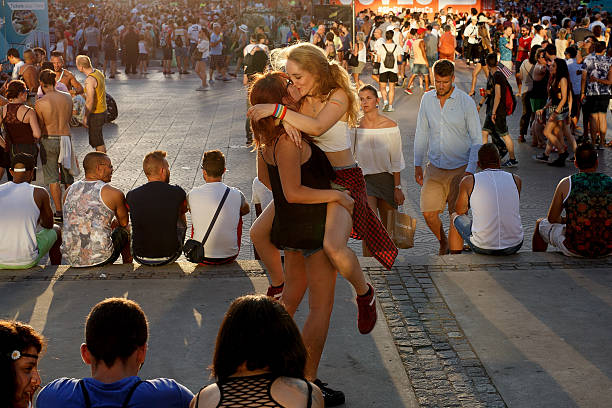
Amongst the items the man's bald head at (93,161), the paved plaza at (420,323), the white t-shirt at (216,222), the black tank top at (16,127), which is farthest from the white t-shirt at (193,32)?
the white t-shirt at (216,222)

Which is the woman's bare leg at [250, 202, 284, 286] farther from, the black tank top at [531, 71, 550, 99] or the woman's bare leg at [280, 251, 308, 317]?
the black tank top at [531, 71, 550, 99]

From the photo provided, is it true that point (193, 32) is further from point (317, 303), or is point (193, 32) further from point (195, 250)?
point (317, 303)

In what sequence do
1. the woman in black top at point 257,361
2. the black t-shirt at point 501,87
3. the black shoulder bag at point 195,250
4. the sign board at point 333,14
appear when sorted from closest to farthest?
the woman in black top at point 257,361 < the black shoulder bag at point 195,250 < the black t-shirt at point 501,87 < the sign board at point 333,14

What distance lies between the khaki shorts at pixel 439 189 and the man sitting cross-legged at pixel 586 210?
1205 mm

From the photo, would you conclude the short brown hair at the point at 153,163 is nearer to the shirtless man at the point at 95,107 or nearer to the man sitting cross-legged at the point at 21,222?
the man sitting cross-legged at the point at 21,222

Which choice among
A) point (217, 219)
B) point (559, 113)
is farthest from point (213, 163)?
point (559, 113)

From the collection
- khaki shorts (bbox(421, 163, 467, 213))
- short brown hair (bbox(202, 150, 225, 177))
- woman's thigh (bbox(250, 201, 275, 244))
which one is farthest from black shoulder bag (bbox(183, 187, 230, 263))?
khaki shorts (bbox(421, 163, 467, 213))

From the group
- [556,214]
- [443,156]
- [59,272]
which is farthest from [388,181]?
[59,272]

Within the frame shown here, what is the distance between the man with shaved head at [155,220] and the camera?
23.7 ft

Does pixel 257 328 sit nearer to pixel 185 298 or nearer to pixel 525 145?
pixel 185 298

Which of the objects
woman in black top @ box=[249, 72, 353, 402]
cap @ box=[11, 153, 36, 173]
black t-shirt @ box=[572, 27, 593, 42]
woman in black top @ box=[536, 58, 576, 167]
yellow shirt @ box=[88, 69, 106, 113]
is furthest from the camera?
black t-shirt @ box=[572, 27, 593, 42]

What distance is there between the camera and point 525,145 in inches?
584

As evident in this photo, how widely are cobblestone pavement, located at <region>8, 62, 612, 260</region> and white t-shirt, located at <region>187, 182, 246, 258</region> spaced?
4.52 feet

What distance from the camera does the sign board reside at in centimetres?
3291
